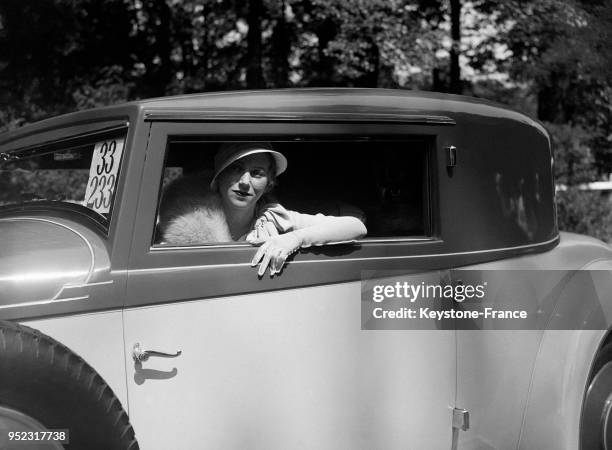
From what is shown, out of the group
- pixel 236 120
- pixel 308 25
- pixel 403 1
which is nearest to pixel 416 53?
pixel 403 1

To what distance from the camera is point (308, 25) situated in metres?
14.8

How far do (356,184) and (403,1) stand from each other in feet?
33.8

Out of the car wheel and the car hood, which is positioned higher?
the car hood

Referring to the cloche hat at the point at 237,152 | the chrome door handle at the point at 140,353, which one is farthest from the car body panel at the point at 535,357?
the chrome door handle at the point at 140,353

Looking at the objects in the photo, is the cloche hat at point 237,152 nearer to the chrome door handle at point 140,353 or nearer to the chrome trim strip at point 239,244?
the chrome trim strip at point 239,244

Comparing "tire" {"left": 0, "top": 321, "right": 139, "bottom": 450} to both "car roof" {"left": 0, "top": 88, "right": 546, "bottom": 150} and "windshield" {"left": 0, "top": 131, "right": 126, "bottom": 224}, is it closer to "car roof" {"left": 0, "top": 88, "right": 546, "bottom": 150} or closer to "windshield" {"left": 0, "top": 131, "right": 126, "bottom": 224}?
"windshield" {"left": 0, "top": 131, "right": 126, "bottom": 224}

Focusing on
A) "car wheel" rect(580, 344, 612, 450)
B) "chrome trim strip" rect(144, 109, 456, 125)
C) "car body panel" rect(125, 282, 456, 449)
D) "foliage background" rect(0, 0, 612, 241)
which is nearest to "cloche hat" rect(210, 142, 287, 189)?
"chrome trim strip" rect(144, 109, 456, 125)

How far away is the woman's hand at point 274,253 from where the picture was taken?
234cm

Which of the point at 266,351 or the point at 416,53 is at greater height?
the point at 416,53

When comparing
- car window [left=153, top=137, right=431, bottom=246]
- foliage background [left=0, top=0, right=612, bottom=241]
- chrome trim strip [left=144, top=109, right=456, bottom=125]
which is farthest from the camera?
foliage background [left=0, top=0, right=612, bottom=241]

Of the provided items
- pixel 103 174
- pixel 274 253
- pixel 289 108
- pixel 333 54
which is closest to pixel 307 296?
pixel 274 253

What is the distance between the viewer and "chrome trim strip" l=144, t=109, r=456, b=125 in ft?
7.57

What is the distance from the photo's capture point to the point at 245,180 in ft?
8.63

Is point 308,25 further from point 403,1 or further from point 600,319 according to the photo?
point 600,319
